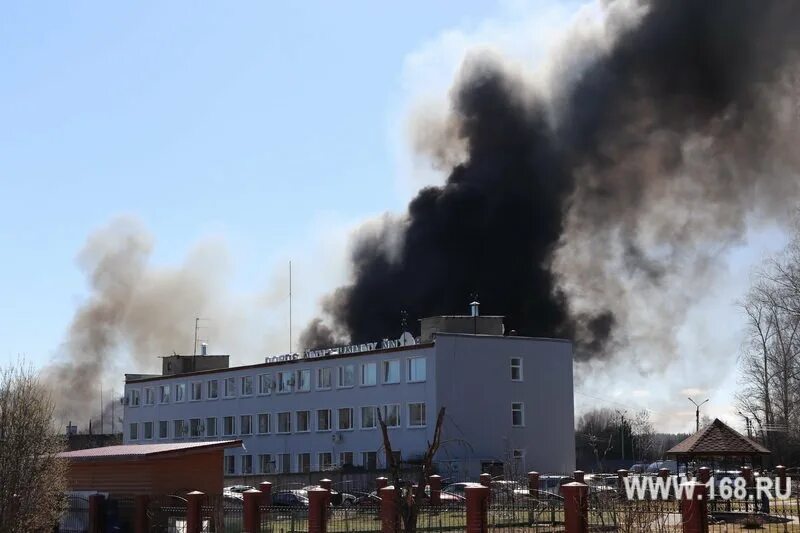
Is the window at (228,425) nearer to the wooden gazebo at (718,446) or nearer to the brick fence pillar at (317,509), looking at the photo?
the wooden gazebo at (718,446)

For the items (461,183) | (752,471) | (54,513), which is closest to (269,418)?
(461,183)

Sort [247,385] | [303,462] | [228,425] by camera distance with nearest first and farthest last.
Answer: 1. [303,462]
2. [247,385]
3. [228,425]

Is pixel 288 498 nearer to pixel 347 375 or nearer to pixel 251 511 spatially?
pixel 251 511

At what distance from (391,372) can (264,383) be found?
44.2 ft

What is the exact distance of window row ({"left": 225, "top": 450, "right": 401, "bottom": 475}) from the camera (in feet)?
221

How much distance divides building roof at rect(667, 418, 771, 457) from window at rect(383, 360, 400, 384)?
2936 cm

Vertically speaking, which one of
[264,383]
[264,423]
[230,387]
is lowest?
[264,423]

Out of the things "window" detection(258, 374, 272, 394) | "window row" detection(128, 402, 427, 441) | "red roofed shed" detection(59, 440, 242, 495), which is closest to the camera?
"red roofed shed" detection(59, 440, 242, 495)

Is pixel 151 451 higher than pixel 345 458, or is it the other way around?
pixel 151 451

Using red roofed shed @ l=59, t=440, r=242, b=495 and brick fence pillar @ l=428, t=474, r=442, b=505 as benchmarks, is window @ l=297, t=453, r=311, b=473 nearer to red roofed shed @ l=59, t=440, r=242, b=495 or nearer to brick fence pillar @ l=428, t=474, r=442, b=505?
brick fence pillar @ l=428, t=474, r=442, b=505

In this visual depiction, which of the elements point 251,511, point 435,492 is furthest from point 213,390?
point 251,511

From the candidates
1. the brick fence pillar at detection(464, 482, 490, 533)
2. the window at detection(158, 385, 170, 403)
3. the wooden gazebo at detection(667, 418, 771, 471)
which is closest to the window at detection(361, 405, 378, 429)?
the window at detection(158, 385, 170, 403)

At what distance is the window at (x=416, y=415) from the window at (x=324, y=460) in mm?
7964

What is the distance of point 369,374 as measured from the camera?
222ft
